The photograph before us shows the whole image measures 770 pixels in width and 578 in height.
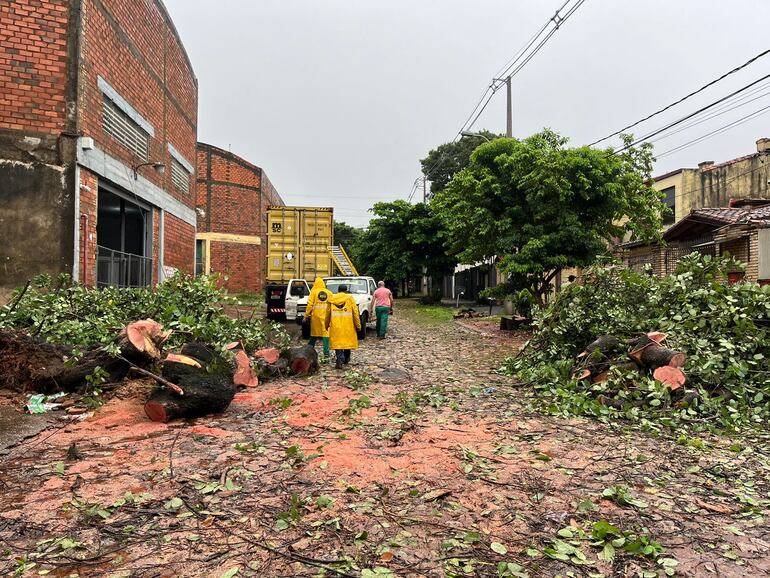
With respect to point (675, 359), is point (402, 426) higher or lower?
lower

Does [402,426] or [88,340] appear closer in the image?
[402,426]

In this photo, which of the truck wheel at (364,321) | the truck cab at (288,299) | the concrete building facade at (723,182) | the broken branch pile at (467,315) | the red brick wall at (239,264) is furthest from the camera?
the red brick wall at (239,264)

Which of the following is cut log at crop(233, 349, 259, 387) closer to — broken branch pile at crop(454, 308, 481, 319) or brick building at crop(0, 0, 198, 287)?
brick building at crop(0, 0, 198, 287)

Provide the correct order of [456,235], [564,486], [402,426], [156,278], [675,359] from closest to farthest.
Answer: [564,486], [402,426], [675,359], [156,278], [456,235]

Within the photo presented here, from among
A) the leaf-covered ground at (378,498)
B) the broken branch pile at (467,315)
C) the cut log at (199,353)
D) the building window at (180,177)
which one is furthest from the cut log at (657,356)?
the broken branch pile at (467,315)

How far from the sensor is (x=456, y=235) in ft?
55.8

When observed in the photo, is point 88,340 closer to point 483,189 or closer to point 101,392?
point 101,392

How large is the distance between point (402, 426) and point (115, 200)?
37.2 ft

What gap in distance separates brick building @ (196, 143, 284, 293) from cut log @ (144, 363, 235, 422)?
1028 inches

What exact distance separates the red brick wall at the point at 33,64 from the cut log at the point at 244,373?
18.8ft

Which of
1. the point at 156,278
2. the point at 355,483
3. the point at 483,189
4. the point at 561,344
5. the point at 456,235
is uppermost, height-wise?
the point at 483,189

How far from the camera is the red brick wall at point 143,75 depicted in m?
10.4

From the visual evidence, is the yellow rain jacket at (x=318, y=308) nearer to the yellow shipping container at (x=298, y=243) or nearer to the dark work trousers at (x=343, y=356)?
the dark work trousers at (x=343, y=356)

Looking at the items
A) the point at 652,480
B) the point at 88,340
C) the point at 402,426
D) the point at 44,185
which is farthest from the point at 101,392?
the point at 652,480
